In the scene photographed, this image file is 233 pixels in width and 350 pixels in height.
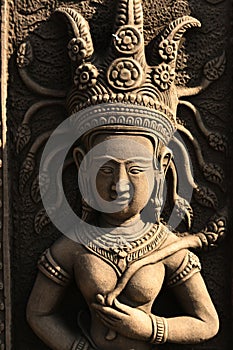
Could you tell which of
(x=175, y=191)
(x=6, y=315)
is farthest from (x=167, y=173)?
(x=6, y=315)

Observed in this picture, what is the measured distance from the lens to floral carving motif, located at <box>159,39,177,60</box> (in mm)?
3865

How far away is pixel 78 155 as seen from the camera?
12.8 feet

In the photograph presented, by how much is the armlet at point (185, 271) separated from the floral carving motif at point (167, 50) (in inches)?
36.9

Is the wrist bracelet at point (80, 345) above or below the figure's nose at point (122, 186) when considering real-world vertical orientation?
below

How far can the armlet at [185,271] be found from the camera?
3.82 meters

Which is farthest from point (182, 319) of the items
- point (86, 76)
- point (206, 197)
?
point (86, 76)

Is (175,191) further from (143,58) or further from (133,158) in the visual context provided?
(143,58)

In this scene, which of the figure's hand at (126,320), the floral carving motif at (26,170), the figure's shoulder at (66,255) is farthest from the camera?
the floral carving motif at (26,170)

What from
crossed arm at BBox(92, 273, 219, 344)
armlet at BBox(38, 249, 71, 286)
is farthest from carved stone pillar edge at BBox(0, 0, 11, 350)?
crossed arm at BBox(92, 273, 219, 344)

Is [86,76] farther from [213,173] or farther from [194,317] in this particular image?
[194,317]

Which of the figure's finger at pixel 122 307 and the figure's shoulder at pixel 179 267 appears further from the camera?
the figure's shoulder at pixel 179 267

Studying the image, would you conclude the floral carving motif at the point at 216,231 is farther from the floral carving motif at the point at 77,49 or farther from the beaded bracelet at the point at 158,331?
the floral carving motif at the point at 77,49

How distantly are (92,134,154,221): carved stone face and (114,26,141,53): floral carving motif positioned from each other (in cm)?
41

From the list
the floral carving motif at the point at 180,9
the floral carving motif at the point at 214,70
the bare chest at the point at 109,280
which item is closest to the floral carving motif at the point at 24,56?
the floral carving motif at the point at 180,9
